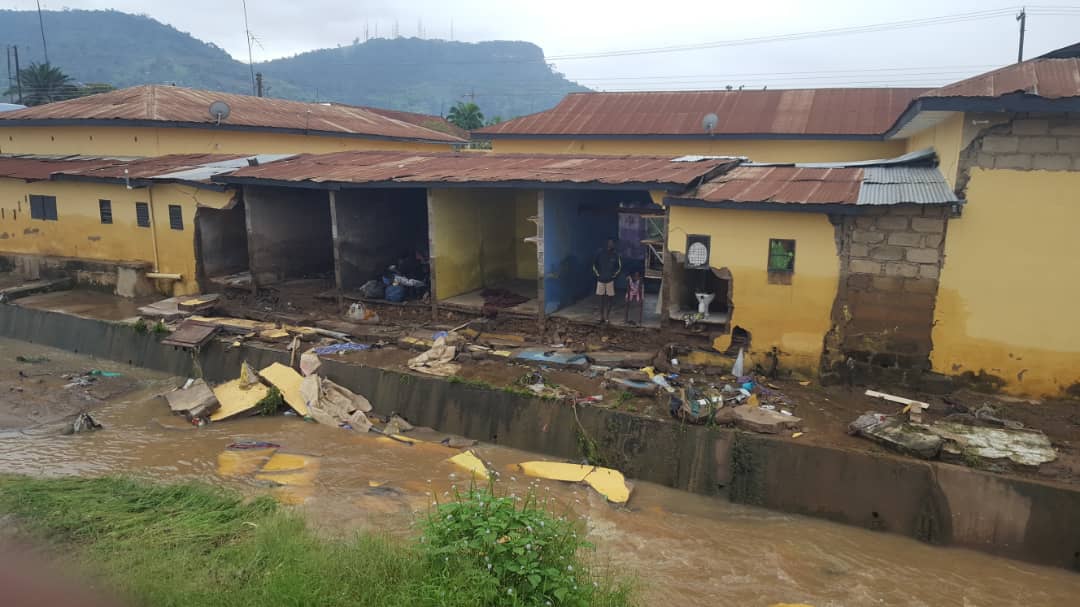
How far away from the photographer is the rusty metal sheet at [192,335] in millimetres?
12695

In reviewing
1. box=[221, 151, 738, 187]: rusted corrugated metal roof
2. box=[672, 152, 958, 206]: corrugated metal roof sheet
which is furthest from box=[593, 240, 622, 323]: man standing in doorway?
box=[672, 152, 958, 206]: corrugated metal roof sheet

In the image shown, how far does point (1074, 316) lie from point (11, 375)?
1736 centimetres

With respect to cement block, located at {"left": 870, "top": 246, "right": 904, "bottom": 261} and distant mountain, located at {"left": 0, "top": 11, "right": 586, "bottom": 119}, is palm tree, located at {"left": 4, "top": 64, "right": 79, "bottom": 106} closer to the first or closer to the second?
distant mountain, located at {"left": 0, "top": 11, "right": 586, "bottom": 119}

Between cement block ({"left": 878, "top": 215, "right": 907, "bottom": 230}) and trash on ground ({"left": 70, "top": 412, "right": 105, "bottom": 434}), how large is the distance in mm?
12233

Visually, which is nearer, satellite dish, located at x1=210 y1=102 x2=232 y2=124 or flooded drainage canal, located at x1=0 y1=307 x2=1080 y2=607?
flooded drainage canal, located at x1=0 y1=307 x2=1080 y2=607

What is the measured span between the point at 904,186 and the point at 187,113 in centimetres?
1791

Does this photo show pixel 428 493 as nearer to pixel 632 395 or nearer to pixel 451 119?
pixel 632 395

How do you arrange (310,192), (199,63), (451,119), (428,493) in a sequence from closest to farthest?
(428,493)
(310,192)
(451,119)
(199,63)

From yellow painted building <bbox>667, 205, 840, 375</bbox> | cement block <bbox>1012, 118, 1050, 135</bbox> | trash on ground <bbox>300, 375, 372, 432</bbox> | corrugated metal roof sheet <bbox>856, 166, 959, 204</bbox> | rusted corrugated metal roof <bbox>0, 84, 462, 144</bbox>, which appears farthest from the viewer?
rusted corrugated metal roof <bbox>0, 84, 462, 144</bbox>

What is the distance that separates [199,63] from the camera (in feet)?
335

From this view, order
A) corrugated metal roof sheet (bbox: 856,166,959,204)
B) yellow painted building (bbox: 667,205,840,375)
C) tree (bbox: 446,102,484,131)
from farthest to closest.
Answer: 1. tree (bbox: 446,102,484,131)
2. yellow painted building (bbox: 667,205,840,375)
3. corrugated metal roof sheet (bbox: 856,166,959,204)

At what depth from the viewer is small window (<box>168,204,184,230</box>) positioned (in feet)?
51.7

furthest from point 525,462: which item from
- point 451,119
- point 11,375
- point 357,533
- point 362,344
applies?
point 451,119

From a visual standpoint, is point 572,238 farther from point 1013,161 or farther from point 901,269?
point 1013,161
